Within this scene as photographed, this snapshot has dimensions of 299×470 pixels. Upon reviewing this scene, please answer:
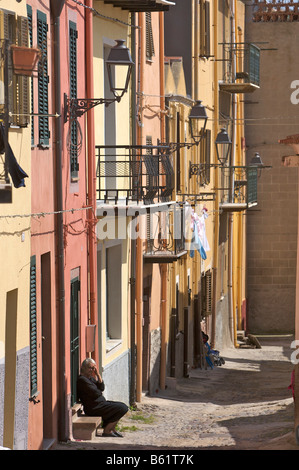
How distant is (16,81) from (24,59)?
591 millimetres

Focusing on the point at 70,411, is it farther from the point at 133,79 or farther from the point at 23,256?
the point at 133,79

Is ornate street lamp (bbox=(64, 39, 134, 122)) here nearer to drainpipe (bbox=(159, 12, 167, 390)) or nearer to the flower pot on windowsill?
the flower pot on windowsill

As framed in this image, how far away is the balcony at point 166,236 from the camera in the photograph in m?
22.8

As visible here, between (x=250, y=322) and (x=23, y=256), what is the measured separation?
87.6 feet

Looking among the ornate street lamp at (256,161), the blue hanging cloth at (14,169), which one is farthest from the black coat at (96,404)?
the ornate street lamp at (256,161)

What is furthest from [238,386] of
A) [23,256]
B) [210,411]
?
[23,256]

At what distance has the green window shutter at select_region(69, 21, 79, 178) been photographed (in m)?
16.7

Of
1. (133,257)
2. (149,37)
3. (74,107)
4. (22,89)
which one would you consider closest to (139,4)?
(149,37)

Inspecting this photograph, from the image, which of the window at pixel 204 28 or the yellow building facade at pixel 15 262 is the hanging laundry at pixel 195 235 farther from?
the yellow building facade at pixel 15 262

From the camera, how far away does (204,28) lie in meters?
29.7

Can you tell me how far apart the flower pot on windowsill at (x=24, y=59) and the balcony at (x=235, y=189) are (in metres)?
20.8

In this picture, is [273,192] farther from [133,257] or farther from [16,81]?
[16,81]

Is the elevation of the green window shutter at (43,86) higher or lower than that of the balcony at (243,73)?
lower

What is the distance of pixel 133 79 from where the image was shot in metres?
21.5
